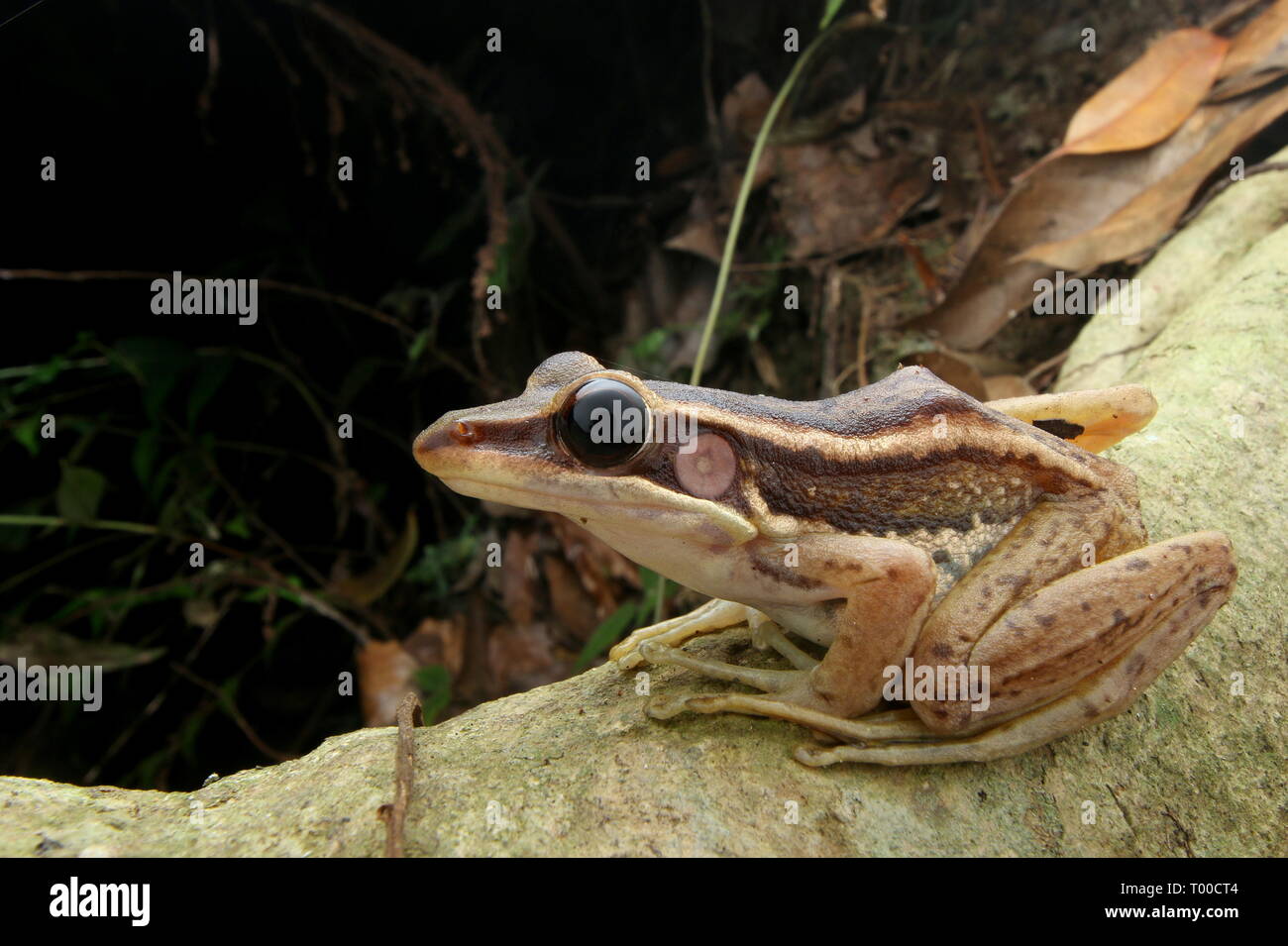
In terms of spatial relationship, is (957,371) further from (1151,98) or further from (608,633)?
(608,633)

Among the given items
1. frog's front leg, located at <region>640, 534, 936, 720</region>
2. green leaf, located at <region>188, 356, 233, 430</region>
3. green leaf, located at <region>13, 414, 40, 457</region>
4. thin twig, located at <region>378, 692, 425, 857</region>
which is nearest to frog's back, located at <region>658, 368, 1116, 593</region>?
frog's front leg, located at <region>640, 534, 936, 720</region>

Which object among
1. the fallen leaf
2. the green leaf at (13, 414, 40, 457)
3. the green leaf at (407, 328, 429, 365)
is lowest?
the fallen leaf

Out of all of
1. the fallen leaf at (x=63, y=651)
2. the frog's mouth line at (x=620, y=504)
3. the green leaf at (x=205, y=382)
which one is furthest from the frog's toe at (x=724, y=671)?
the green leaf at (x=205, y=382)

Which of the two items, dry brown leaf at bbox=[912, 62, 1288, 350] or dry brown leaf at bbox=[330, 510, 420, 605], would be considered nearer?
dry brown leaf at bbox=[912, 62, 1288, 350]

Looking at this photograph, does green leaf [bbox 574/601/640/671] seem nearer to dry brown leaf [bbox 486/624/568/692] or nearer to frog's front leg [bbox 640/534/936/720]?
dry brown leaf [bbox 486/624/568/692]

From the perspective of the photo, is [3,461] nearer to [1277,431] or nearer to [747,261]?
[747,261]

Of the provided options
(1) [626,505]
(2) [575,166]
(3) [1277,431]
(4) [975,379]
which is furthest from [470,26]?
(3) [1277,431]

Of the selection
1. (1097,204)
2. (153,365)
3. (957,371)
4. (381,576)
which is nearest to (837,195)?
(1097,204)

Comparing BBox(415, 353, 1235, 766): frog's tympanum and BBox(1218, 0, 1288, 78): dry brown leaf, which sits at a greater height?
BBox(1218, 0, 1288, 78): dry brown leaf
